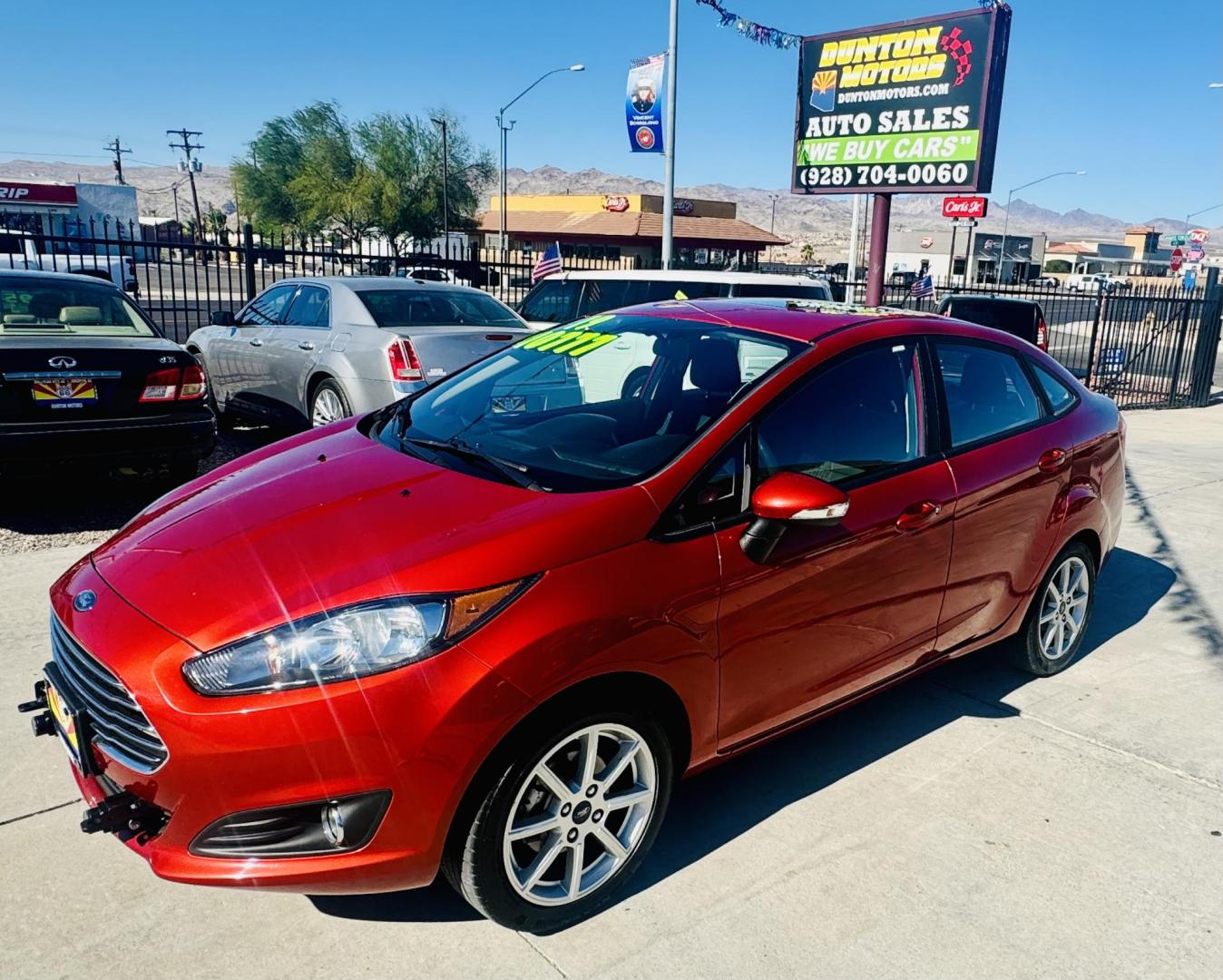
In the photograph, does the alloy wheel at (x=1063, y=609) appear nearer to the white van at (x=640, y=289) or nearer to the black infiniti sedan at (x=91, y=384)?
the white van at (x=640, y=289)

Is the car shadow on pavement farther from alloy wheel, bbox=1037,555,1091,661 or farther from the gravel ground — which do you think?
the gravel ground

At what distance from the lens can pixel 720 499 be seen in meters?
2.82

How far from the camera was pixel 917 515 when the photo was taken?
3.30 metres

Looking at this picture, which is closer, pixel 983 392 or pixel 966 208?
pixel 983 392

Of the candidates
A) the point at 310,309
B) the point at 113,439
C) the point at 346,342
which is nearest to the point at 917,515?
the point at 113,439

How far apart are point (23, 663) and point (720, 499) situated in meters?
3.13

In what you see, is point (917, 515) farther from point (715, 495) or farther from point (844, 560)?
point (715, 495)

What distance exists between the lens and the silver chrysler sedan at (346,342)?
712 centimetres

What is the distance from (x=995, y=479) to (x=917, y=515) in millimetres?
560

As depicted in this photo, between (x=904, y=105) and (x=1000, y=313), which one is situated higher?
(x=904, y=105)

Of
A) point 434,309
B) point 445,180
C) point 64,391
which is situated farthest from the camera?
point 445,180

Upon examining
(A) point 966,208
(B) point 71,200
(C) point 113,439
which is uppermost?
(A) point 966,208

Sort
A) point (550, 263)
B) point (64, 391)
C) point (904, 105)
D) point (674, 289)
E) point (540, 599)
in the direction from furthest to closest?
point (550, 263), point (904, 105), point (674, 289), point (64, 391), point (540, 599)

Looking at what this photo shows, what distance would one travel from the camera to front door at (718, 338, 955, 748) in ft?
9.37
